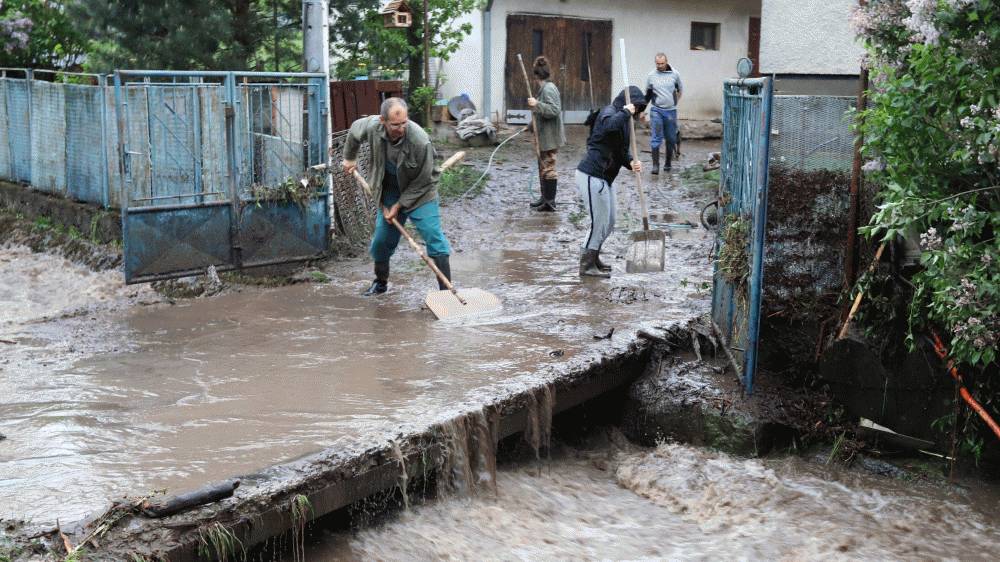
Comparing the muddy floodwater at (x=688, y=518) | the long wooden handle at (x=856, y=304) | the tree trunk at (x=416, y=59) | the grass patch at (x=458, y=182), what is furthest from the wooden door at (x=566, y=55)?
the muddy floodwater at (x=688, y=518)

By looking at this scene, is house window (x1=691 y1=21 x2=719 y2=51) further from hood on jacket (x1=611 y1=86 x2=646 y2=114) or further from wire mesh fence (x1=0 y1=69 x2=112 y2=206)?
hood on jacket (x1=611 y1=86 x2=646 y2=114)

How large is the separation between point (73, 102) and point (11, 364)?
208 inches

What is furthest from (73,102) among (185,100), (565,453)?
(565,453)

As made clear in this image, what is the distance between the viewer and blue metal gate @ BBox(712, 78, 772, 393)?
6.12 m

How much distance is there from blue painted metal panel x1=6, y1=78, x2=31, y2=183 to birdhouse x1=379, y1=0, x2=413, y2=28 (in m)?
4.57

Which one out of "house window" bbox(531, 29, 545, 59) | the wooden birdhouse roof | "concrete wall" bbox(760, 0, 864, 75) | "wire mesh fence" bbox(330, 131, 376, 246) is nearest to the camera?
"concrete wall" bbox(760, 0, 864, 75)

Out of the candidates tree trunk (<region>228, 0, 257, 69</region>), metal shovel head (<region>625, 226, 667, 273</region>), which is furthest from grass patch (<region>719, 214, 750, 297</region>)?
tree trunk (<region>228, 0, 257, 69</region>)

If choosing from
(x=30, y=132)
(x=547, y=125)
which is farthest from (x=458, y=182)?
(x=30, y=132)

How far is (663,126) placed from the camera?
51.5 feet

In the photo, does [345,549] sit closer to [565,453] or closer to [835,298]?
[565,453]

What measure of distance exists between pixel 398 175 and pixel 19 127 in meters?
6.90

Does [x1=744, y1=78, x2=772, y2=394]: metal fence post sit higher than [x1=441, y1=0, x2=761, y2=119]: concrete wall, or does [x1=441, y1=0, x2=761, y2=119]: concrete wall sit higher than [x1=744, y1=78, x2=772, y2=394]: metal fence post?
[x1=441, y1=0, x2=761, y2=119]: concrete wall

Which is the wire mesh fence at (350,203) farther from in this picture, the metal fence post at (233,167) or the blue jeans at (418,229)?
the blue jeans at (418,229)

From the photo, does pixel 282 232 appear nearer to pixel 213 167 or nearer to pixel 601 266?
pixel 213 167
